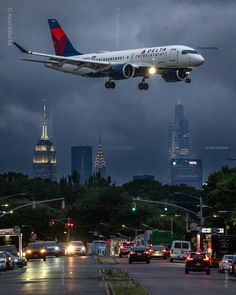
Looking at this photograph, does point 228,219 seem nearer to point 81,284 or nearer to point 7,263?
point 7,263

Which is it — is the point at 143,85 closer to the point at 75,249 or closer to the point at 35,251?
the point at 35,251

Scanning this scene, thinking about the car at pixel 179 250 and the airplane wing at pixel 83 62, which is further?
the car at pixel 179 250

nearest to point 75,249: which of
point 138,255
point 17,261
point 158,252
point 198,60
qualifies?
point 158,252

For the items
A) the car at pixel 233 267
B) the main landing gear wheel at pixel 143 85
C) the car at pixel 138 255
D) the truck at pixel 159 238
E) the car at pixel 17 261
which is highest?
the main landing gear wheel at pixel 143 85

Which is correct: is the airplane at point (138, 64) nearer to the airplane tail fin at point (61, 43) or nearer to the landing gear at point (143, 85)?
the landing gear at point (143, 85)

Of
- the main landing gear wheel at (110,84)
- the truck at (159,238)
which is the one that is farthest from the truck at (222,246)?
the truck at (159,238)

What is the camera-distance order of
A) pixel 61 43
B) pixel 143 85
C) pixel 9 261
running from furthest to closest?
pixel 61 43, pixel 143 85, pixel 9 261

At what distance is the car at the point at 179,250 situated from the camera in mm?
93438

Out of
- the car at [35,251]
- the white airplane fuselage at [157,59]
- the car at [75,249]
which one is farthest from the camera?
the car at [75,249]

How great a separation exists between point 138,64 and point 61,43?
1972cm

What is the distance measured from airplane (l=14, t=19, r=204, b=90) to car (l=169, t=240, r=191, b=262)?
56.4ft

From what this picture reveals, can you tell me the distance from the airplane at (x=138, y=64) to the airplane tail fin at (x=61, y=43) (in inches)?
457

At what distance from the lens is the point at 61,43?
104m

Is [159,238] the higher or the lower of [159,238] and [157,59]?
the lower
